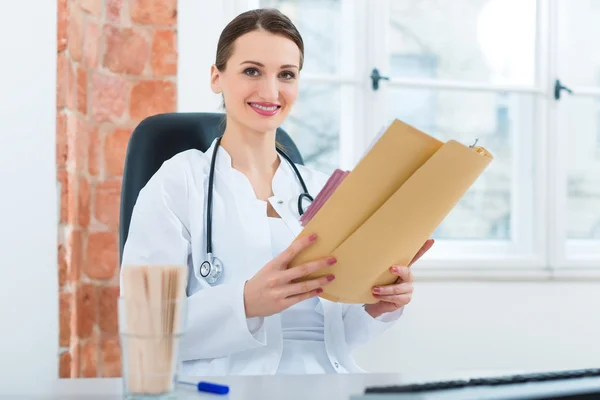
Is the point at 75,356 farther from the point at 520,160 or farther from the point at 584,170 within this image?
the point at 584,170

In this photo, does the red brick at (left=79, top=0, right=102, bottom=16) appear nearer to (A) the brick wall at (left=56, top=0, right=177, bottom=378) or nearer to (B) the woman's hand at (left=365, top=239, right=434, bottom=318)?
(A) the brick wall at (left=56, top=0, right=177, bottom=378)

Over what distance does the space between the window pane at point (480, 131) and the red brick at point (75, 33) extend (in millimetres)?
1084

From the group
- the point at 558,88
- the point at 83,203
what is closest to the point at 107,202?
the point at 83,203

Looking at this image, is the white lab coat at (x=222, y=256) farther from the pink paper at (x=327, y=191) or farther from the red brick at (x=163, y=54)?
the red brick at (x=163, y=54)

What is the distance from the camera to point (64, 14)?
1.97 m

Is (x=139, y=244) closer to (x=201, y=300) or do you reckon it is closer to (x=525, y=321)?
(x=201, y=300)

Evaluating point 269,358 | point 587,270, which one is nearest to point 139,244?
point 269,358

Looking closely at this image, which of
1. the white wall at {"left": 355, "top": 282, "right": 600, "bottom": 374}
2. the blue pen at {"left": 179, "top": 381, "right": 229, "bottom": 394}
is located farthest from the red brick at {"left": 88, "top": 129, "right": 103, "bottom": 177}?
the blue pen at {"left": 179, "top": 381, "right": 229, "bottom": 394}

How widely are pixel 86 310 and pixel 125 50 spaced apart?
788mm

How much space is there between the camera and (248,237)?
140 cm

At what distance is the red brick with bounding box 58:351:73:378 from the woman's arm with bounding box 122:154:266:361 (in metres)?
0.77

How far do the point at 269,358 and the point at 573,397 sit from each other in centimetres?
72

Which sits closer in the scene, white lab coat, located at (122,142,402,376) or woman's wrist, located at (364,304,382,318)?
white lab coat, located at (122,142,402,376)

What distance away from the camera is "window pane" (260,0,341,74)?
249 centimetres
